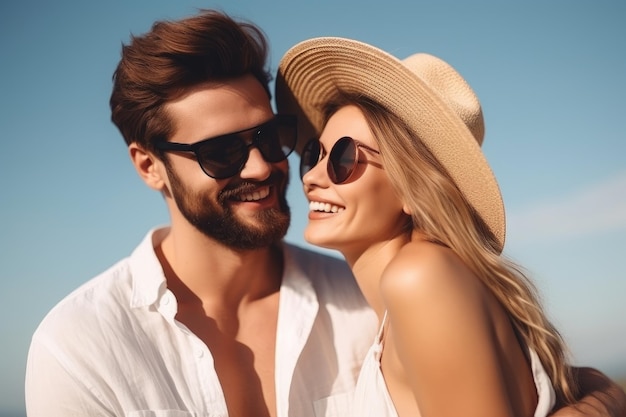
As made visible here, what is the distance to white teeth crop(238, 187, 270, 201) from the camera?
3.85m

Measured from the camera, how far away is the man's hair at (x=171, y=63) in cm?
382

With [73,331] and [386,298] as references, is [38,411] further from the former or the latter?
[386,298]

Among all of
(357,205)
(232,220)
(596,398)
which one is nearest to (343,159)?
(357,205)

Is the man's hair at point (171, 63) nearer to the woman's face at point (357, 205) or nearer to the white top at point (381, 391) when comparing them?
the woman's face at point (357, 205)

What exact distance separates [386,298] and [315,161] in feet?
3.37

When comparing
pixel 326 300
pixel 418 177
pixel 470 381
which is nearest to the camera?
pixel 470 381

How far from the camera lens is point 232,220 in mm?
3846

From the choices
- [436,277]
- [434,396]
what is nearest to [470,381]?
[434,396]

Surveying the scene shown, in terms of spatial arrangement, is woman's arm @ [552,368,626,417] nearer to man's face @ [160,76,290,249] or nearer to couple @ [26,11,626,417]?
couple @ [26,11,626,417]

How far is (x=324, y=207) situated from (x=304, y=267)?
2.86 feet

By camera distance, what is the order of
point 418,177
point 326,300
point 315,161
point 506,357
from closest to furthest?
point 506,357
point 418,177
point 315,161
point 326,300

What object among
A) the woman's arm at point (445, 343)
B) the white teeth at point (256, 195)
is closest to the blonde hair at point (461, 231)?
the woman's arm at point (445, 343)

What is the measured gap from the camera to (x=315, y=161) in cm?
357

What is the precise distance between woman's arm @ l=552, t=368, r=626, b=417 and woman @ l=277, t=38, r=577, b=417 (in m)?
0.09
